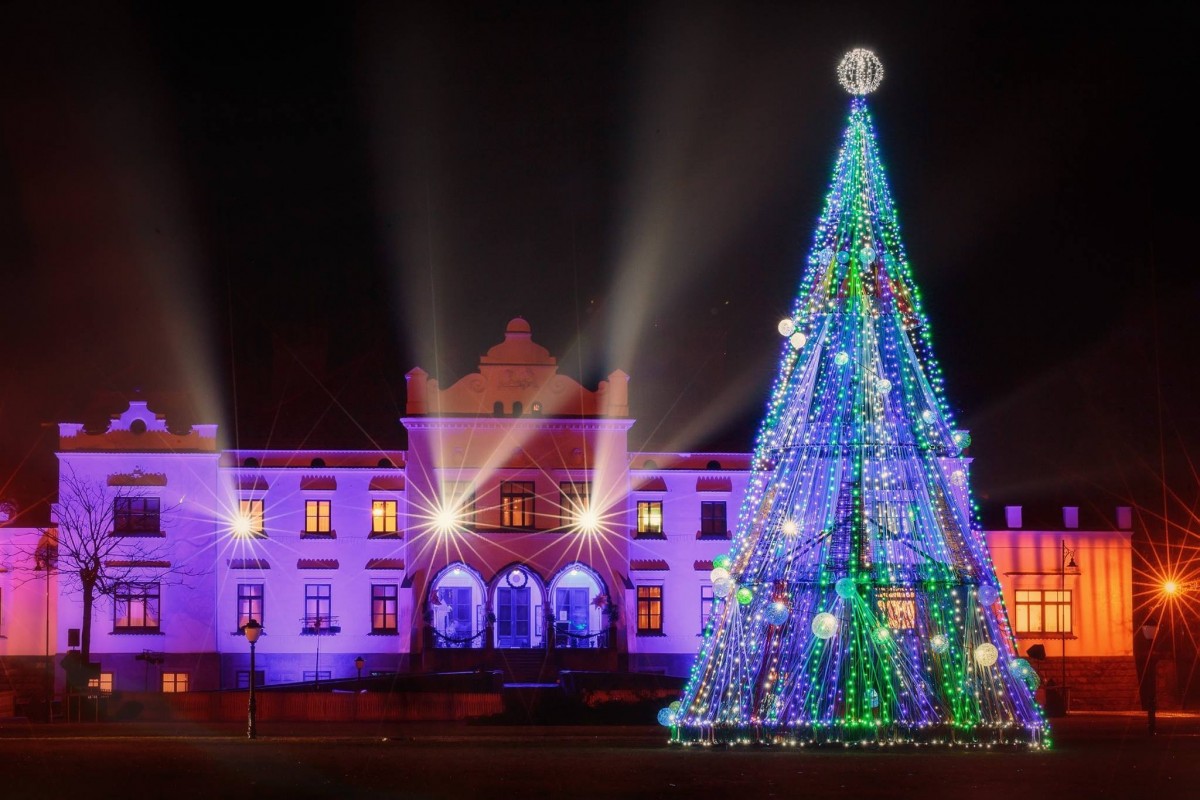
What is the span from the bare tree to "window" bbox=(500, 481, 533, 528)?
34.3 ft

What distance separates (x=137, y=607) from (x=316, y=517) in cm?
640

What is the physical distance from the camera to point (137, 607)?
5144cm

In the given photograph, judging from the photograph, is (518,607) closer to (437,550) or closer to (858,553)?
(437,550)

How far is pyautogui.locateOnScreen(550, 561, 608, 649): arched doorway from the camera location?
5175 cm

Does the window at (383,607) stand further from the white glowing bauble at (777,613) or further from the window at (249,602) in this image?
the white glowing bauble at (777,613)

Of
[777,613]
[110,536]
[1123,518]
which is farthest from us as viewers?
[1123,518]

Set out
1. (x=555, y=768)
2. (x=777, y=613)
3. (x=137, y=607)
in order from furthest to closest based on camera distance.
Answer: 1. (x=137, y=607)
2. (x=777, y=613)
3. (x=555, y=768)

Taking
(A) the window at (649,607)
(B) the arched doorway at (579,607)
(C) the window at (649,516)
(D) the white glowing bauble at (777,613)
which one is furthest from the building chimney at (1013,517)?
(D) the white glowing bauble at (777,613)

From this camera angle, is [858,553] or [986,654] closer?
[986,654]

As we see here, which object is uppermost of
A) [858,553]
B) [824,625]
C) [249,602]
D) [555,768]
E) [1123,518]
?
[1123,518]

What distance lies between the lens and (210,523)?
170ft

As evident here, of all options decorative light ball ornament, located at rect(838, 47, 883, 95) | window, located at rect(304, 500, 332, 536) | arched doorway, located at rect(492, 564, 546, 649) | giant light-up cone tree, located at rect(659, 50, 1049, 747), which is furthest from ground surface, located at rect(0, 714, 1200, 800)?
window, located at rect(304, 500, 332, 536)

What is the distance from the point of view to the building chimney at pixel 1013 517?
52656 millimetres

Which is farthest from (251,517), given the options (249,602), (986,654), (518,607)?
(986,654)
